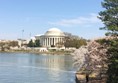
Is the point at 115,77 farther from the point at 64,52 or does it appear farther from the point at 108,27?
the point at 64,52

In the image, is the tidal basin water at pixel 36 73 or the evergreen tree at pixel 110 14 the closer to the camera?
the evergreen tree at pixel 110 14

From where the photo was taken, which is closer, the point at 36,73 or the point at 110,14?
the point at 110,14

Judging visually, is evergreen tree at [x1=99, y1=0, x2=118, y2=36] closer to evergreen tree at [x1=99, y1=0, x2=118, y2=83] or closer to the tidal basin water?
evergreen tree at [x1=99, y1=0, x2=118, y2=83]

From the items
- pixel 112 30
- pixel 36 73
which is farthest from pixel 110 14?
pixel 36 73

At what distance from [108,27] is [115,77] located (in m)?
4.24

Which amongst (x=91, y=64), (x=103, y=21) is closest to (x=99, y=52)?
(x=91, y=64)

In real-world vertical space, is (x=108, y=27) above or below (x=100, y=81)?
above

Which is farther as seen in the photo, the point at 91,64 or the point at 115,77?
the point at 91,64

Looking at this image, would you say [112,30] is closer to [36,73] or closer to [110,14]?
[110,14]

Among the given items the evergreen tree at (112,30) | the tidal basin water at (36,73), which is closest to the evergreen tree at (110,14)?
the evergreen tree at (112,30)

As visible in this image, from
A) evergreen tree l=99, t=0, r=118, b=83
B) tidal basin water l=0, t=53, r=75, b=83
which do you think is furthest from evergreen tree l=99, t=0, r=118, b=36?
tidal basin water l=0, t=53, r=75, b=83

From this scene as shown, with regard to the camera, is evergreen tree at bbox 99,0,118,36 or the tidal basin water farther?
the tidal basin water

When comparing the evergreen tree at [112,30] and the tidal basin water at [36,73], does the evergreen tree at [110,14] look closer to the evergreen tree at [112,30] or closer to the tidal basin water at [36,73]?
the evergreen tree at [112,30]

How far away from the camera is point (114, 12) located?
93.4ft
